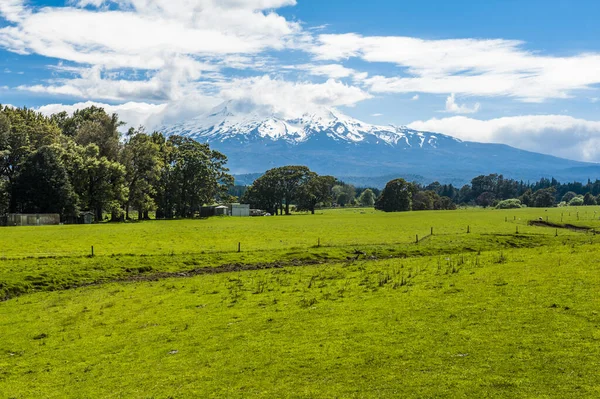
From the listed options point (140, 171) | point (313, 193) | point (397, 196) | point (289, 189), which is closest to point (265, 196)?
point (289, 189)

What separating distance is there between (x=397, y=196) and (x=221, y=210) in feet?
224

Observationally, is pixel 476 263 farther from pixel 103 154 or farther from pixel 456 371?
pixel 103 154

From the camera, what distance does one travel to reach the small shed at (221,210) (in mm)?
135000

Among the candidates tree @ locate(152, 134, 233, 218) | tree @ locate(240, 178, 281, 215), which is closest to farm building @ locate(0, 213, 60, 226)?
tree @ locate(152, 134, 233, 218)

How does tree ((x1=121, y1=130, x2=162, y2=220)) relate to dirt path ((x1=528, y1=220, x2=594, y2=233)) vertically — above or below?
above

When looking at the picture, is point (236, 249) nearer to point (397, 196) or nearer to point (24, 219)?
point (24, 219)

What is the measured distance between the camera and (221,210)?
136 meters

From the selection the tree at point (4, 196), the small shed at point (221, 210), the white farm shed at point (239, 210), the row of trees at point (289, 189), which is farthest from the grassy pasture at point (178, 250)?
the row of trees at point (289, 189)

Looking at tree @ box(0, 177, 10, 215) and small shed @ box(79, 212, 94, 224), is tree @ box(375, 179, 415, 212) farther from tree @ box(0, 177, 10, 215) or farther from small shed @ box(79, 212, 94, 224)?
tree @ box(0, 177, 10, 215)

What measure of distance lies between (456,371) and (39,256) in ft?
119

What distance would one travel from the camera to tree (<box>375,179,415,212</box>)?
17375cm

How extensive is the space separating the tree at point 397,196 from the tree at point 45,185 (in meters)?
112

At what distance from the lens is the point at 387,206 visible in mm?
175750

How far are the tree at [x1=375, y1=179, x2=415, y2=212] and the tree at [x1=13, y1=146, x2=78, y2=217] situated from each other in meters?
112
